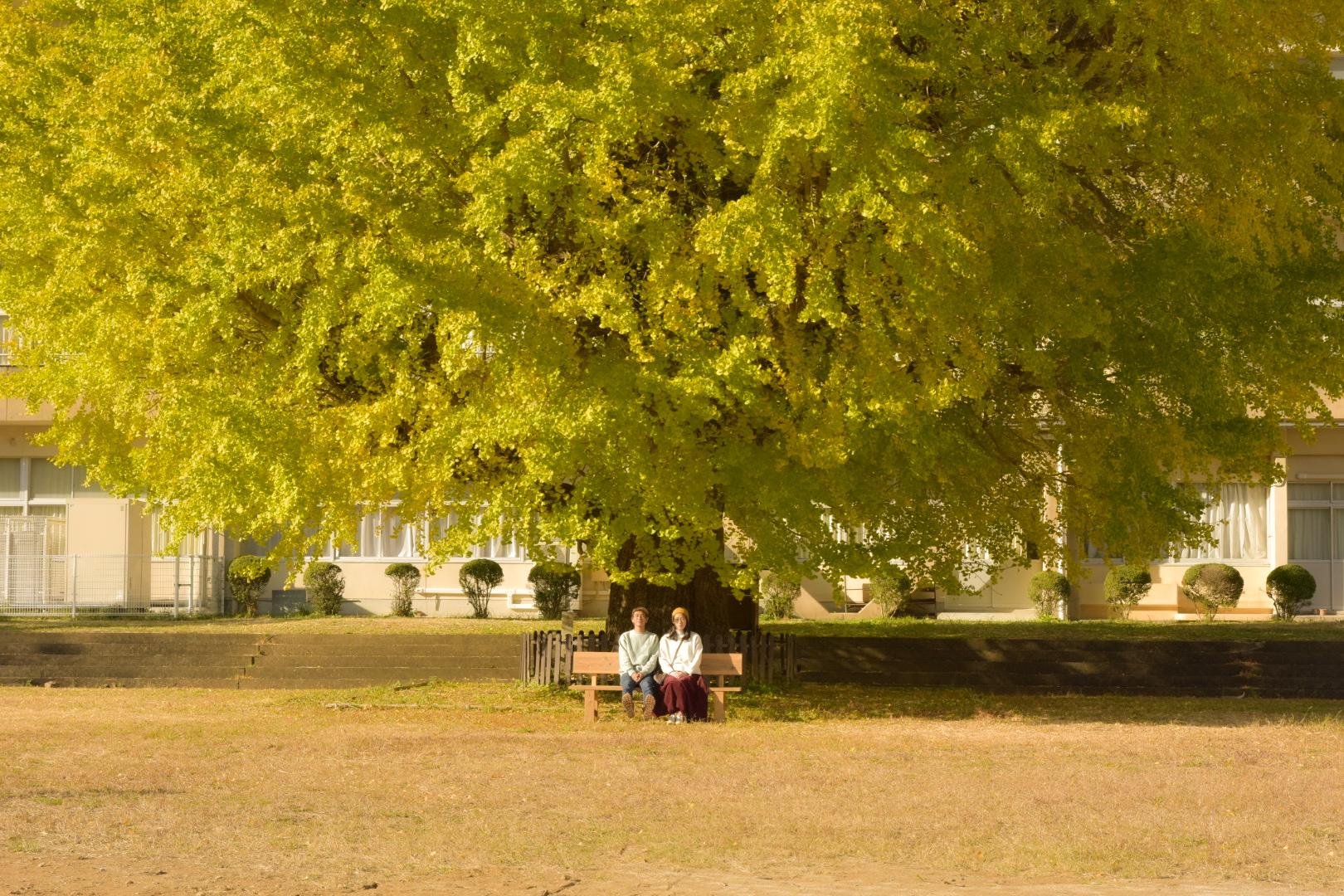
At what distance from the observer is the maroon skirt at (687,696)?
18641 millimetres

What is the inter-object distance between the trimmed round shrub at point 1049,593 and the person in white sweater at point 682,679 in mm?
17060

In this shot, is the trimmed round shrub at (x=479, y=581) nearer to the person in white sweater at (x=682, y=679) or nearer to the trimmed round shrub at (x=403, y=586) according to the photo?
the trimmed round shrub at (x=403, y=586)

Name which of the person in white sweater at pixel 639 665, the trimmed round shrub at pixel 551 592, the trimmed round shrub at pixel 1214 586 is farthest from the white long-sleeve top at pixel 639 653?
the trimmed round shrub at pixel 1214 586

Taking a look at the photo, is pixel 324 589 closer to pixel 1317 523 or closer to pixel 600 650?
pixel 600 650

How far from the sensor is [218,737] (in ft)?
55.6

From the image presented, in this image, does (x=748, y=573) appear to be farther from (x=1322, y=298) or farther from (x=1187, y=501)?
(x=1322, y=298)

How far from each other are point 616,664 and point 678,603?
2.64 m

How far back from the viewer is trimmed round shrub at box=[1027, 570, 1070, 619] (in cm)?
3431

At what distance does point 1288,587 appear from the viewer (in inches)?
1305

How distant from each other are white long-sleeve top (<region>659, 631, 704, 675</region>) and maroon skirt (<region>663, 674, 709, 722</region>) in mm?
98

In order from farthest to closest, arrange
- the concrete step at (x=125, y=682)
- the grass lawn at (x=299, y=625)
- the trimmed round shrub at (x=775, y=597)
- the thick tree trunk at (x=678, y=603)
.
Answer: the trimmed round shrub at (x=775, y=597)
the grass lawn at (x=299, y=625)
the concrete step at (x=125, y=682)
the thick tree trunk at (x=678, y=603)

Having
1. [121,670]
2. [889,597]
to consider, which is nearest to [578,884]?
[121,670]

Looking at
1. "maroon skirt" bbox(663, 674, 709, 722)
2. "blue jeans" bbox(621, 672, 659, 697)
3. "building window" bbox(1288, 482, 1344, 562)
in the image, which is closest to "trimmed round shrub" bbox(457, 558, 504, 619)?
"blue jeans" bbox(621, 672, 659, 697)

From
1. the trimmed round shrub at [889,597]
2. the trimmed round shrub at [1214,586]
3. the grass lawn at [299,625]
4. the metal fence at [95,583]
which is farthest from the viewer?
the metal fence at [95,583]
